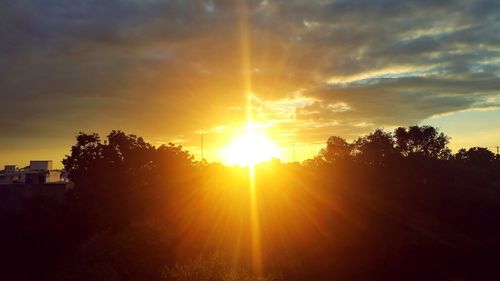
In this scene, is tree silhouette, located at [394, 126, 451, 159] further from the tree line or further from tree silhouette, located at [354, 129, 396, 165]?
the tree line

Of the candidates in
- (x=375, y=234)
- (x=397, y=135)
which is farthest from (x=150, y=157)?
(x=397, y=135)

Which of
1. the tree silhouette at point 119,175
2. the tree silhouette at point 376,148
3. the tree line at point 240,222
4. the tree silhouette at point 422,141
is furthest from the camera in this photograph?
the tree silhouette at point 422,141

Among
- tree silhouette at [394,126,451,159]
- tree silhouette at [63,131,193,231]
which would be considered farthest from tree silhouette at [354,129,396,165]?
tree silhouette at [63,131,193,231]

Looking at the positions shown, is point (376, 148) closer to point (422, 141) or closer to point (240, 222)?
point (422, 141)

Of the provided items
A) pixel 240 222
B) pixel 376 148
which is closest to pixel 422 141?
pixel 376 148

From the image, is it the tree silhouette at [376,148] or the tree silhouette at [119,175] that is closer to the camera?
the tree silhouette at [119,175]

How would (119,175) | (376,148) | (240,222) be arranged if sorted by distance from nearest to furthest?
(240,222) < (119,175) < (376,148)

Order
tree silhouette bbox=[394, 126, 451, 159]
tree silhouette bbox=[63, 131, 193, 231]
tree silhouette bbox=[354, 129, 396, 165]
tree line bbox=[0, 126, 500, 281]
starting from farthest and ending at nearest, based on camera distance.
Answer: tree silhouette bbox=[394, 126, 451, 159], tree silhouette bbox=[354, 129, 396, 165], tree silhouette bbox=[63, 131, 193, 231], tree line bbox=[0, 126, 500, 281]

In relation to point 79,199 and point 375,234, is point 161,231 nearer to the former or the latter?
point 79,199

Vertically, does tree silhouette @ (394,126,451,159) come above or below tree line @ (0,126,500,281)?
above

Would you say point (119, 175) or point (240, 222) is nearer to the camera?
point (240, 222)

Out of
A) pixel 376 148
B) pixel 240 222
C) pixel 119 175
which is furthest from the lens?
pixel 376 148

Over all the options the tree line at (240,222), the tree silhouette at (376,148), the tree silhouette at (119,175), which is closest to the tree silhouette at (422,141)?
the tree silhouette at (376,148)

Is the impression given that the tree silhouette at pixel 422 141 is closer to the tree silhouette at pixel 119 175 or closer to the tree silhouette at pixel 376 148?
the tree silhouette at pixel 376 148
